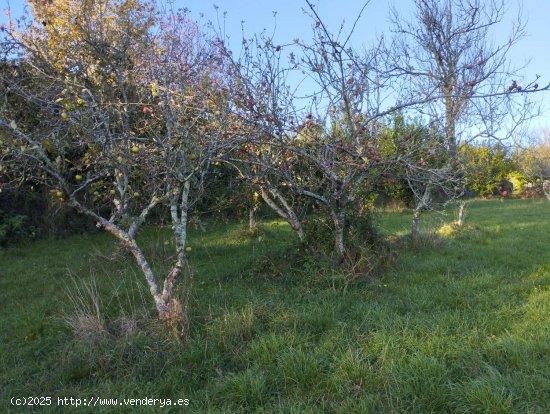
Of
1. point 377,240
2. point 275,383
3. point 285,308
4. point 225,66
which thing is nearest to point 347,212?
point 377,240

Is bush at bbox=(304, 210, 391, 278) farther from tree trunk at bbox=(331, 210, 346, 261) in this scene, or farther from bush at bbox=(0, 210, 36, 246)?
bush at bbox=(0, 210, 36, 246)

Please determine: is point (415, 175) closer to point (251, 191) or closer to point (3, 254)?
point (251, 191)

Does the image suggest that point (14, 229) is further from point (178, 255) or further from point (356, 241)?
point (356, 241)

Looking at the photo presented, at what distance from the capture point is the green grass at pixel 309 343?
2.77 meters

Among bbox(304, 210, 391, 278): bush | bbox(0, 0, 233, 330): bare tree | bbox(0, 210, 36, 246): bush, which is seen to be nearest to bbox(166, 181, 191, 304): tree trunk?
bbox(0, 0, 233, 330): bare tree

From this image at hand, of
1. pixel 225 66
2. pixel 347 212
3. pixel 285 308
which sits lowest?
pixel 285 308

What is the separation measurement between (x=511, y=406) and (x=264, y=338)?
1778 mm

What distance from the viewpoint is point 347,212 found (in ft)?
18.8

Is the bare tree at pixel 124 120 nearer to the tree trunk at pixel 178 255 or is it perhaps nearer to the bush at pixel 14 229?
the tree trunk at pixel 178 255

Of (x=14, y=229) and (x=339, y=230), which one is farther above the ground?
(x=14, y=229)

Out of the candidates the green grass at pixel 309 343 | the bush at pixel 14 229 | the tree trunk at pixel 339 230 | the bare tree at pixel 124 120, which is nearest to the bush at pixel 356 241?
the tree trunk at pixel 339 230

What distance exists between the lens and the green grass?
2771 millimetres

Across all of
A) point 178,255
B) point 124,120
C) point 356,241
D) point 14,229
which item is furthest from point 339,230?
point 14,229

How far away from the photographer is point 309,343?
3.45 metres
